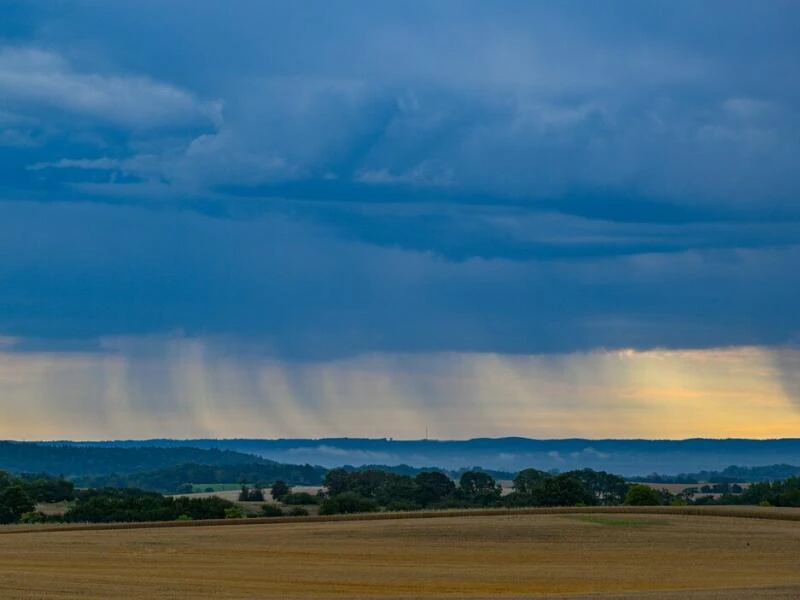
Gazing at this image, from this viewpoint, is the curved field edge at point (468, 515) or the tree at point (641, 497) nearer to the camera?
the curved field edge at point (468, 515)

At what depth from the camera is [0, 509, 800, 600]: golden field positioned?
1967 inches

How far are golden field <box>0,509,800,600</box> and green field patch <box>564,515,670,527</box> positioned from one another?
0.14 meters

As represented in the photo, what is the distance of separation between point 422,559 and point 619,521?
95.4 feet

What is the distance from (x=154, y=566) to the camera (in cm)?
5997

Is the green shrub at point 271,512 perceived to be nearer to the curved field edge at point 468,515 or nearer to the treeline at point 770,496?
the curved field edge at point 468,515

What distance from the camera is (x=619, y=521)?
90.2 meters

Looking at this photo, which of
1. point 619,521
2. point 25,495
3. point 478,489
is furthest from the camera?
point 478,489

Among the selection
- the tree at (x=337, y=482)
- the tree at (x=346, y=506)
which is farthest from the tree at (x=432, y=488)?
the tree at (x=346, y=506)

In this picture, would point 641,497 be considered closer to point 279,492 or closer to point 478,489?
point 478,489

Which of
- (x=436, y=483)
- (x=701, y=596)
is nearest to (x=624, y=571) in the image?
(x=701, y=596)

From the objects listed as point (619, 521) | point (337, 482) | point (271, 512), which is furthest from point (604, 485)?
point (619, 521)

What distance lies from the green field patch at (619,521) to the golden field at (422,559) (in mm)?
137

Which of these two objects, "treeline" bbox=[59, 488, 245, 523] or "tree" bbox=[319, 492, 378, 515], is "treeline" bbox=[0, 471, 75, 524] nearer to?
"treeline" bbox=[59, 488, 245, 523]

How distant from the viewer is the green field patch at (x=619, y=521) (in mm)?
87569
